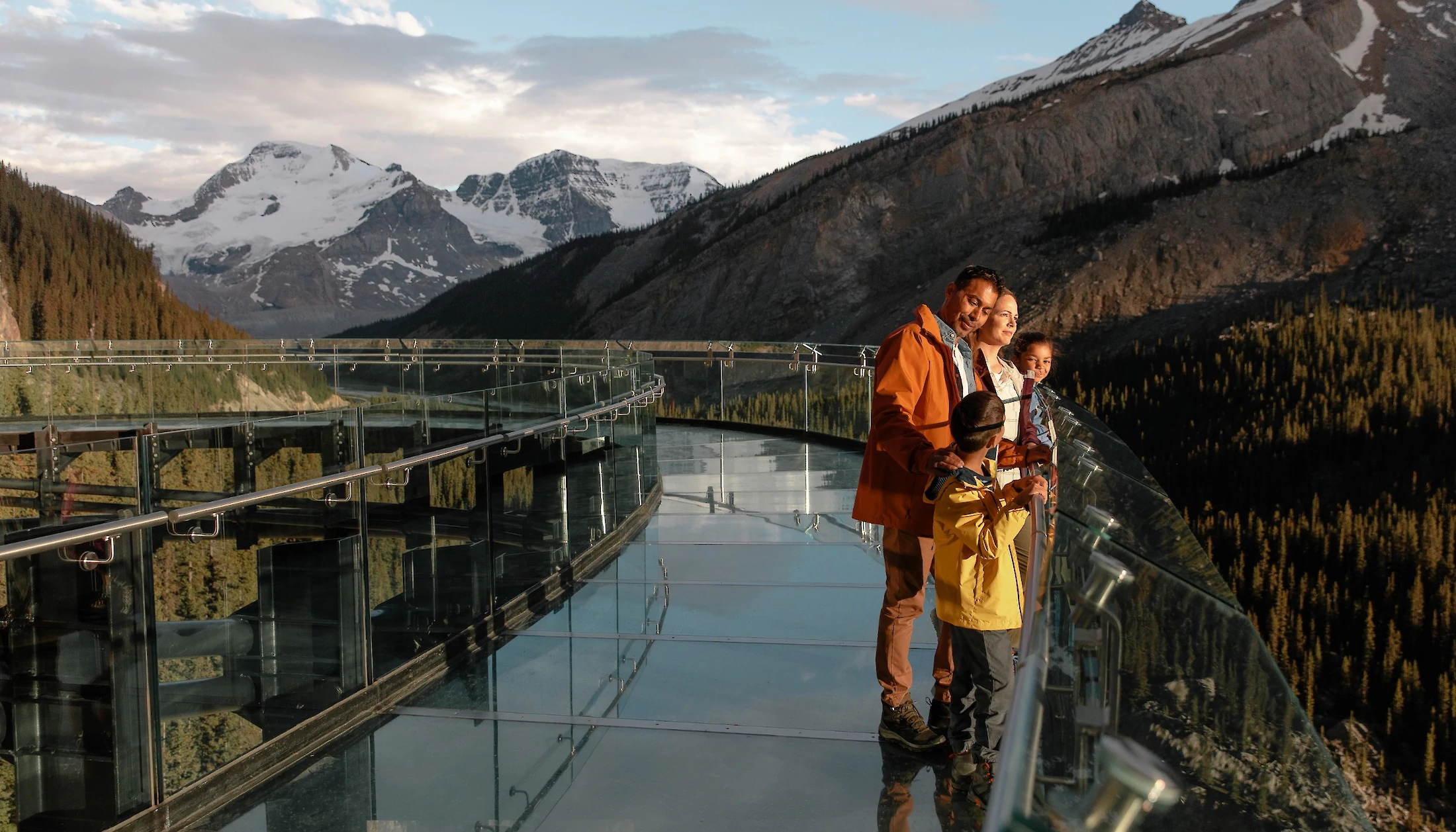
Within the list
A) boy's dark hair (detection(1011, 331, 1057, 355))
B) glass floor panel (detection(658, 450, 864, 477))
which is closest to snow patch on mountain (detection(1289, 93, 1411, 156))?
glass floor panel (detection(658, 450, 864, 477))

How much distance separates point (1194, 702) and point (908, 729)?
1.94 metres

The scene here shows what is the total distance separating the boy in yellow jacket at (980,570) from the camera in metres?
3.61

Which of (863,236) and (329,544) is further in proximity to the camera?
(863,236)

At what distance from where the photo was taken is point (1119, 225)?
47.3 metres

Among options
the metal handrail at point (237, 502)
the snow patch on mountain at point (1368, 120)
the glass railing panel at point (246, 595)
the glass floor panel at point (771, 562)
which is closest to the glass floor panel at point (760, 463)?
the glass floor panel at point (771, 562)

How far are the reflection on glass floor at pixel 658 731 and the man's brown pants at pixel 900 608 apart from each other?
252 millimetres

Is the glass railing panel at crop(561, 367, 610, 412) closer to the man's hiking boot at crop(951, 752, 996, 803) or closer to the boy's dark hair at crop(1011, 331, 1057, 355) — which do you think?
the boy's dark hair at crop(1011, 331, 1057, 355)

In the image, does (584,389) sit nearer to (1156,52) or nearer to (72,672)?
(72,672)

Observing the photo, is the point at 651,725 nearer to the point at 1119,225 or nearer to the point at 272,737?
the point at 272,737

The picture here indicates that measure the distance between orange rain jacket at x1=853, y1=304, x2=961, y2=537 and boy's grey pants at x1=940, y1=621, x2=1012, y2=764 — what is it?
517mm

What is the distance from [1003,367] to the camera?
472 cm

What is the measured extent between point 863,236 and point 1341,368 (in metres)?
41.3

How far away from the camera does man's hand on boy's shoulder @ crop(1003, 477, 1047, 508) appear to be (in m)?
3.40

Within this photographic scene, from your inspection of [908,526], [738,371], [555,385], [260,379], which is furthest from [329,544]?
[260,379]
